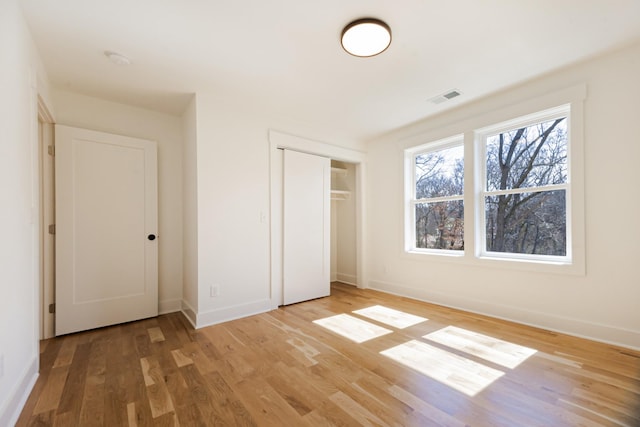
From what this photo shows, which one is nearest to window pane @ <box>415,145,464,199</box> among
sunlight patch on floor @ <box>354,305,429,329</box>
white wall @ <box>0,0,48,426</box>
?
sunlight patch on floor @ <box>354,305,429,329</box>

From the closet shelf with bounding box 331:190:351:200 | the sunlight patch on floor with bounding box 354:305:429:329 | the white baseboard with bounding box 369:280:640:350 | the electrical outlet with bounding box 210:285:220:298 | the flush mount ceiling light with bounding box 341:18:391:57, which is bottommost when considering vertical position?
the sunlight patch on floor with bounding box 354:305:429:329

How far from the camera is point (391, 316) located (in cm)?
321

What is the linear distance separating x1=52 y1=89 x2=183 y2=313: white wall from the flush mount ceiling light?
2.54m

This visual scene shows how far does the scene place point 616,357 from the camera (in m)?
2.17

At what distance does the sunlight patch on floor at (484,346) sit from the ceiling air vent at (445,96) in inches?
99.4

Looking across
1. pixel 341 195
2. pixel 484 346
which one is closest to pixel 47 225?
pixel 341 195

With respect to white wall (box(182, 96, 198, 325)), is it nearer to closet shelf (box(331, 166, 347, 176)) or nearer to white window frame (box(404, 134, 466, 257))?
closet shelf (box(331, 166, 347, 176))

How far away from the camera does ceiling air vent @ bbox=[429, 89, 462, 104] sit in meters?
3.03

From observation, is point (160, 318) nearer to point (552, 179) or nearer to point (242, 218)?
point (242, 218)

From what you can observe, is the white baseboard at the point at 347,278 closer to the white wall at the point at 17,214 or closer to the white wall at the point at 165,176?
the white wall at the point at 165,176

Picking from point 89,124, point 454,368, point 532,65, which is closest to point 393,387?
point 454,368

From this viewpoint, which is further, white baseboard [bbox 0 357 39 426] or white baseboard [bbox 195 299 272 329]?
white baseboard [bbox 195 299 272 329]

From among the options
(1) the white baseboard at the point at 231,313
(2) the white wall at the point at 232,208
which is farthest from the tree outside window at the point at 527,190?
(1) the white baseboard at the point at 231,313

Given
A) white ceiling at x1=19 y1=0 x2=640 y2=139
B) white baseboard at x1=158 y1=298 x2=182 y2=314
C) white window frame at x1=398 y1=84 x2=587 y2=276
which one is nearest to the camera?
white ceiling at x1=19 y1=0 x2=640 y2=139
